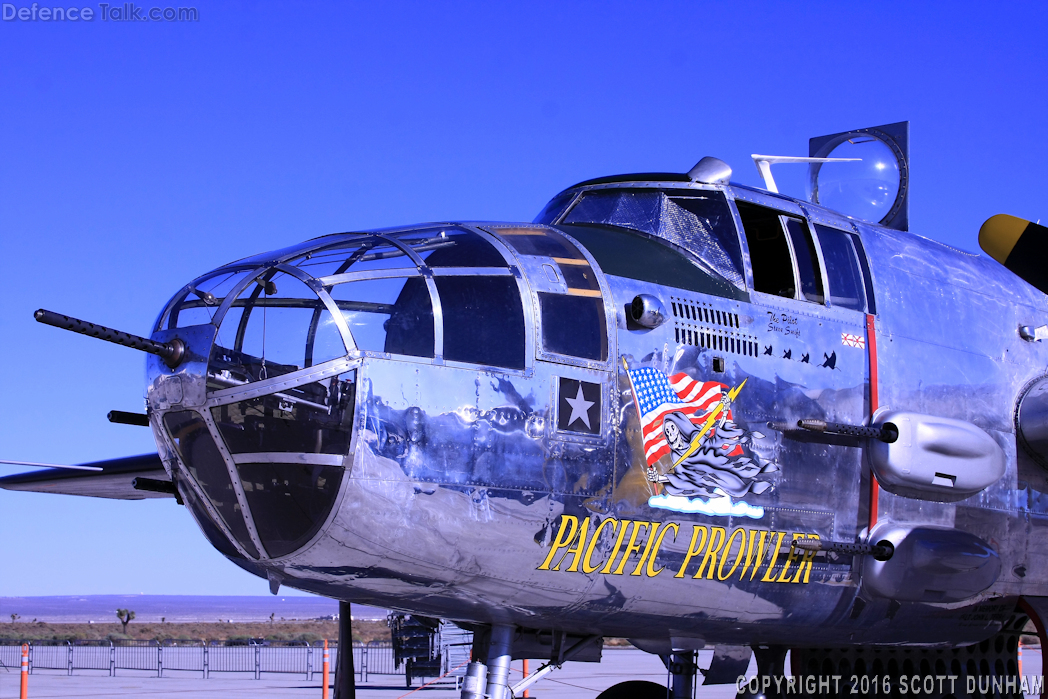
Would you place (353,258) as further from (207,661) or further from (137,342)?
(207,661)

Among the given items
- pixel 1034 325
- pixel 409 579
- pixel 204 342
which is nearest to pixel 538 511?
pixel 409 579

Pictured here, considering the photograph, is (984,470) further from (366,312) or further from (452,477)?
(366,312)

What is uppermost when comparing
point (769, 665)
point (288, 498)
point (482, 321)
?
point (482, 321)

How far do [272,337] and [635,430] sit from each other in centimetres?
207

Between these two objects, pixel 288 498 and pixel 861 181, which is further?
pixel 861 181

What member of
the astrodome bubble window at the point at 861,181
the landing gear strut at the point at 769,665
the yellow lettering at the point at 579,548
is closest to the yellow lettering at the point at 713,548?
the yellow lettering at the point at 579,548

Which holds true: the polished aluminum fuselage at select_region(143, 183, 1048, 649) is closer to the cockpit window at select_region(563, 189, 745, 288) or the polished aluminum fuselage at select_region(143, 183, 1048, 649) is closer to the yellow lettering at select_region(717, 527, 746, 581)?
the yellow lettering at select_region(717, 527, 746, 581)

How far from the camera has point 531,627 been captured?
643 centimetres

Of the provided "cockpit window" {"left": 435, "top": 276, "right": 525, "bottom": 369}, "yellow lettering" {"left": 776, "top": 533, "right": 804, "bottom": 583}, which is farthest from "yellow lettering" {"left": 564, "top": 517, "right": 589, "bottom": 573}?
"yellow lettering" {"left": 776, "top": 533, "right": 804, "bottom": 583}

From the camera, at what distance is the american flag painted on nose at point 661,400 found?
6.11m

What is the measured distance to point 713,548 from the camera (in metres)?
6.31

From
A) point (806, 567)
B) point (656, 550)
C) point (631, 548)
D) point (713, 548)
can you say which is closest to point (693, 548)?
point (713, 548)

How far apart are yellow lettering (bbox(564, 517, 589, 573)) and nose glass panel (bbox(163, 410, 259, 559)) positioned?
169 centimetres

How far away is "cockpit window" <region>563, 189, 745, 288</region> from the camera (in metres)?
7.01
